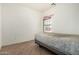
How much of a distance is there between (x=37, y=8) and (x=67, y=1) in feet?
1.47

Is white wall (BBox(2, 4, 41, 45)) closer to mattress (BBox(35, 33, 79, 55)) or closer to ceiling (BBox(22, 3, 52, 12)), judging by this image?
ceiling (BBox(22, 3, 52, 12))

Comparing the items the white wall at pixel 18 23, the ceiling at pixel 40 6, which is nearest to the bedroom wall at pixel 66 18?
the ceiling at pixel 40 6

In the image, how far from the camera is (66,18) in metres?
1.39

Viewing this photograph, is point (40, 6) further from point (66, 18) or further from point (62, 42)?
point (62, 42)

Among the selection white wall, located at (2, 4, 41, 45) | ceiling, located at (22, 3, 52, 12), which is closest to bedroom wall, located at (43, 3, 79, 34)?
ceiling, located at (22, 3, 52, 12)

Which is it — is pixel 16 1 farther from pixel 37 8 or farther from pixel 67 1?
pixel 67 1

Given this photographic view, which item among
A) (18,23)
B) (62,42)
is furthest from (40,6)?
(62,42)

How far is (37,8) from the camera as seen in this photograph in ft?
4.71

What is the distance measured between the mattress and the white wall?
160 millimetres

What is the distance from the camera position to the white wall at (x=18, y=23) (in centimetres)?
139

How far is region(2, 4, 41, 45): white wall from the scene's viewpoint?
139cm

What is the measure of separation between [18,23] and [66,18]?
72 cm
